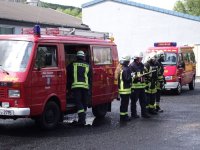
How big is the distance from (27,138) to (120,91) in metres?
3.58

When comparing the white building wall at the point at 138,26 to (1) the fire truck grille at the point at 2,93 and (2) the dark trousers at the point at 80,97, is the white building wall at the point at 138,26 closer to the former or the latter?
(2) the dark trousers at the point at 80,97

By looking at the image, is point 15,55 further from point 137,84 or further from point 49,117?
point 137,84

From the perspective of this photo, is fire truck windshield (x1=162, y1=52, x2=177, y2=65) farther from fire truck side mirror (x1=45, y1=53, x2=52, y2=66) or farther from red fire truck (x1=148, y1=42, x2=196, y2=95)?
fire truck side mirror (x1=45, y1=53, x2=52, y2=66)

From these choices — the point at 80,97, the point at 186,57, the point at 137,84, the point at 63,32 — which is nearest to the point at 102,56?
the point at 137,84

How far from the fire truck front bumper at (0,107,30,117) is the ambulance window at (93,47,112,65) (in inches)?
122

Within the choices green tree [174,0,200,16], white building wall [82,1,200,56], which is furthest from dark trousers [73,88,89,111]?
green tree [174,0,200,16]

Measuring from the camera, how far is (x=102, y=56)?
496 inches

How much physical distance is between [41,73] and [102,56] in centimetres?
301

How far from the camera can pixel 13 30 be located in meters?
26.6

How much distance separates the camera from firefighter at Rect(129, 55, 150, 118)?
1286cm

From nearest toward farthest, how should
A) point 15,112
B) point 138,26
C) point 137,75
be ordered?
1. point 15,112
2. point 137,75
3. point 138,26

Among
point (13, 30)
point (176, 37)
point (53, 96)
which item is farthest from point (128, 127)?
point (176, 37)

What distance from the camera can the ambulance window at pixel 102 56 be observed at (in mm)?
12170

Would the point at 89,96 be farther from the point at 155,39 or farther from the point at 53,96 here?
the point at 155,39
